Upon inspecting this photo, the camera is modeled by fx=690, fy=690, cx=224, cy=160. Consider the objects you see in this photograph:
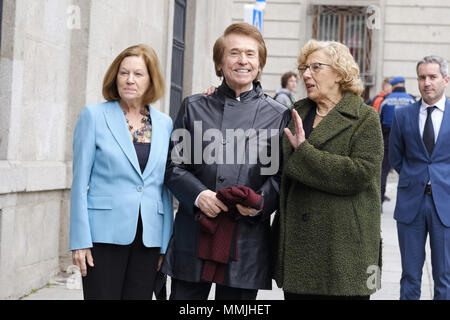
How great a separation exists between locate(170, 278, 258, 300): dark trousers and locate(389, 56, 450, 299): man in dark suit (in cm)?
210

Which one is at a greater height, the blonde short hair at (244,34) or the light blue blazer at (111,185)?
the blonde short hair at (244,34)

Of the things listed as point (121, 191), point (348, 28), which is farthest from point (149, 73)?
point (348, 28)

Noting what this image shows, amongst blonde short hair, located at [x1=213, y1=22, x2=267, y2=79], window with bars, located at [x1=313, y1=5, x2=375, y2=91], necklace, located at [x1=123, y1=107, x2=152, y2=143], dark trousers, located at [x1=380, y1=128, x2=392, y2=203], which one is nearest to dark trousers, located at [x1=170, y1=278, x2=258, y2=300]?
necklace, located at [x1=123, y1=107, x2=152, y2=143]

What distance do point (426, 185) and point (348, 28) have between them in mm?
17485

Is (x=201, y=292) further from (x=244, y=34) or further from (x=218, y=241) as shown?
(x=244, y=34)

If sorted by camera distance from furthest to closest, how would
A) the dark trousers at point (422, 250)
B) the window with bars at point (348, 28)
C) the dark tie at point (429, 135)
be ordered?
the window with bars at point (348, 28) < the dark tie at point (429, 135) < the dark trousers at point (422, 250)

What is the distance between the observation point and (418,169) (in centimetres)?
543

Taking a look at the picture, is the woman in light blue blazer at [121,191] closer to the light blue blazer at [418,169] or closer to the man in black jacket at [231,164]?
the man in black jacket at [231,164]

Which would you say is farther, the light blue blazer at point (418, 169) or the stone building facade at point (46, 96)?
the stone building facade at point (46, 96)

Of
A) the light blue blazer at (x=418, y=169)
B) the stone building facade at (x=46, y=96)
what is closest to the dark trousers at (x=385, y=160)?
the stone building facade at (x=46, y=96)

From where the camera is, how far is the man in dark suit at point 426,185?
528 centimetres

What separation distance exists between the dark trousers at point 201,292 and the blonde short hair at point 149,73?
1050 millimetres

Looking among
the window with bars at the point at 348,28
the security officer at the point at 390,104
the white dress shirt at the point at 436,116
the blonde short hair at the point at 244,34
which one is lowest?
the white dress shirt at the point at 436,116
